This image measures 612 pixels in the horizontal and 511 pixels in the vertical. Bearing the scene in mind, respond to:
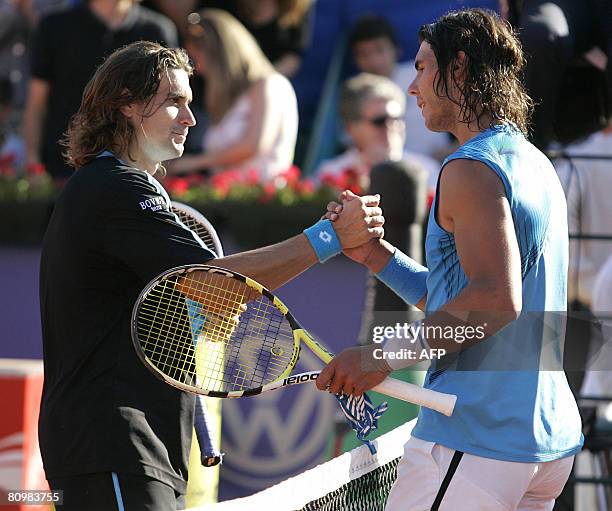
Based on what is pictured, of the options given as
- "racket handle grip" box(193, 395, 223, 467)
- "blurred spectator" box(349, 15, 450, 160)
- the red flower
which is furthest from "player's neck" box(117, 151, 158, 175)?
"blurred spectator" box(349, 15, 450, 160)

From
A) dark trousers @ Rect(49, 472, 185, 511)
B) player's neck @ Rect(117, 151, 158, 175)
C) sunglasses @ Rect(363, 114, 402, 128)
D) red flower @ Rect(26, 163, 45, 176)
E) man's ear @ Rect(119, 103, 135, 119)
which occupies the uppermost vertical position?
man's ear @ Rect(119, 103, 135, 119)

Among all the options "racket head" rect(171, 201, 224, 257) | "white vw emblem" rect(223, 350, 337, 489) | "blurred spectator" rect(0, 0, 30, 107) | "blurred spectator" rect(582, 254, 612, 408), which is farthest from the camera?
"blurred spectator" rect(0, 0, 30, 107)

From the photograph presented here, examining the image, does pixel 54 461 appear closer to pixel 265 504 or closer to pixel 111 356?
pixel 111 356

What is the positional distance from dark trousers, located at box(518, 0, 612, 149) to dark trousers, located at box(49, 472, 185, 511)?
2.21 metres

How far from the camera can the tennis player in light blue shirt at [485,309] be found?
2.81 meters

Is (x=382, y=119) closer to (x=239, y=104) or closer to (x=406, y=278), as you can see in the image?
(x=239, y=104)

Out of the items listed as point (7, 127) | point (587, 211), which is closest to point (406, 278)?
point (587, 211)

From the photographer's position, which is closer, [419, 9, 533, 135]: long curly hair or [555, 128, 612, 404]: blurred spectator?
[419, 9, 533, 135]: long curly hair

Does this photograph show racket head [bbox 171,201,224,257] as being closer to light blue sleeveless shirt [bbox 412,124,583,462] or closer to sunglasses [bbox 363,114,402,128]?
light blue sleeveless shirt [bbox 412,124,583,462]

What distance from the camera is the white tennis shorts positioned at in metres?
2.87

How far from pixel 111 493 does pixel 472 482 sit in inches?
37.7

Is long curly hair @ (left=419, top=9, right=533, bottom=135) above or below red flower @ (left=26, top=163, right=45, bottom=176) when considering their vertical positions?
above

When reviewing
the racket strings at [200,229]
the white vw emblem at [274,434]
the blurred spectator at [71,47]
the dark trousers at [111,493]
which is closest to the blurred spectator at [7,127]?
the blurred spectator at [71,47]

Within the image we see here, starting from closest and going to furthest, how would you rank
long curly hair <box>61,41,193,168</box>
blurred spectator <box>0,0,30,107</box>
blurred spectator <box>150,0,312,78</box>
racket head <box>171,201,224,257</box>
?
long curly hair <box>61,41,193,168</box> → racket head <box>171,201,224,257</box> → blurred spectator <box>150,0,312,78</box> → blurred spectator <box>0,0,30,107</box>
